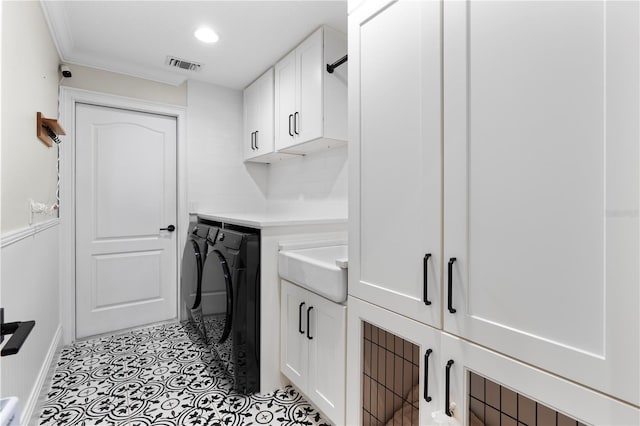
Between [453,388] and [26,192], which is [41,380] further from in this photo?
[453,388]

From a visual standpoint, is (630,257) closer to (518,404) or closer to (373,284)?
(518,404)

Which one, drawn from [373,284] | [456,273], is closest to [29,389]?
[373,284]

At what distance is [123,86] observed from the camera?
281cm

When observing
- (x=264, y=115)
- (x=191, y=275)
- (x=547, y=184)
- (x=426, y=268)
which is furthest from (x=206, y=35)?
(x=547, y=184)

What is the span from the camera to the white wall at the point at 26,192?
135 centimetres

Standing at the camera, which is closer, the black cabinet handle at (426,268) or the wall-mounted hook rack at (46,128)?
the black cabinet handle at (426,268)

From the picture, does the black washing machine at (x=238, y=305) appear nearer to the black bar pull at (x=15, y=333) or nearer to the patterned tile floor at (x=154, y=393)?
the patterned tile floor at (x=154, y=393)

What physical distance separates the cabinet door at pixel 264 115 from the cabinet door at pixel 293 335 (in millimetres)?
1398

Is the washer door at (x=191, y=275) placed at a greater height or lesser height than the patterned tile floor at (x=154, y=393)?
greater

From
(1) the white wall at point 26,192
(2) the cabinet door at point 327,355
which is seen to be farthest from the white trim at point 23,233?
(2) the cabinet door at point 327,355

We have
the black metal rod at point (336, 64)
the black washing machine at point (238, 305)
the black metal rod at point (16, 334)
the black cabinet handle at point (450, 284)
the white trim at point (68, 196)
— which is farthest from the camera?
the white trim at point (68, 196)

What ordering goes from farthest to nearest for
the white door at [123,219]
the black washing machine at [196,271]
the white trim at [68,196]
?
the white door at [123,219]
the white trim at [68,196]
the black washing machine at [196,271]

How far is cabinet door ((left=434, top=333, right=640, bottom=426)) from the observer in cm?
70

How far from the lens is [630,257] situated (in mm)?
639
